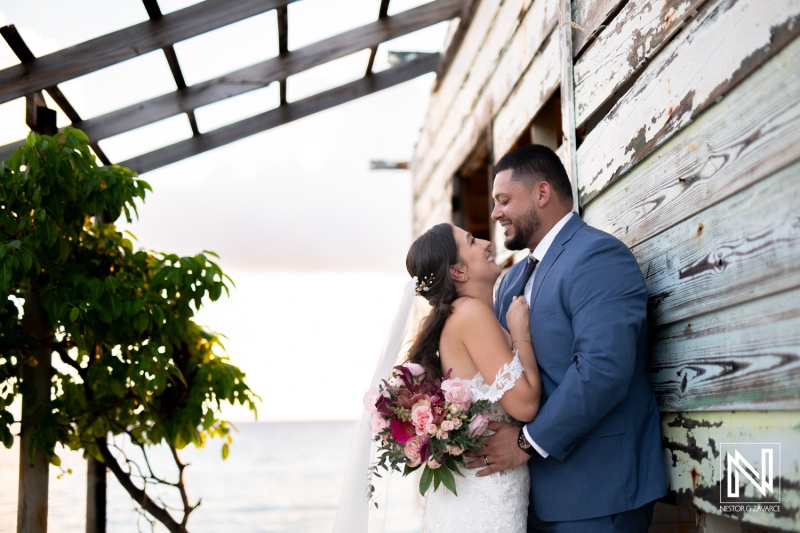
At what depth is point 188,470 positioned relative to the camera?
26250mm

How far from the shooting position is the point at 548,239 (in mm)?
2520

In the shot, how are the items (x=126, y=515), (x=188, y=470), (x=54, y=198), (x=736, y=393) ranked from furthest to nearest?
(x=188, y=470), (x=126, y=515), (x=54, y=198), (x=736, y=393)

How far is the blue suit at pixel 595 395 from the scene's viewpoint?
202 centimetres

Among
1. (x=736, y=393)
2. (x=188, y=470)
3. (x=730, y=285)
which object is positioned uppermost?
(x=730, y=285)

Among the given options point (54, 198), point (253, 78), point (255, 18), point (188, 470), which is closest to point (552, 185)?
point (54, 198)

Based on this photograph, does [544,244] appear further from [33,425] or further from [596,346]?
[33,425]

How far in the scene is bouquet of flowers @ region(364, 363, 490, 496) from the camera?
7.25 feet

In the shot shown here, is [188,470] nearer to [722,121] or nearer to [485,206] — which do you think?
[485,206]

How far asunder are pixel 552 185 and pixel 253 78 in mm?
3219

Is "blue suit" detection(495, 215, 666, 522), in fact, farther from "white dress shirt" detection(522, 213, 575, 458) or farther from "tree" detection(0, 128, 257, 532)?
"tree" detection(0, 128, 257, 532)

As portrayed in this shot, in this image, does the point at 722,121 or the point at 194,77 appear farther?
the point at 194,77

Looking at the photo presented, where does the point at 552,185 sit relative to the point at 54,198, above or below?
below

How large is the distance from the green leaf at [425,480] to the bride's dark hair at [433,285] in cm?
34

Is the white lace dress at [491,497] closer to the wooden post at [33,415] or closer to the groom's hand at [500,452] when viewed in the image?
the groom's hand at [500,452]
